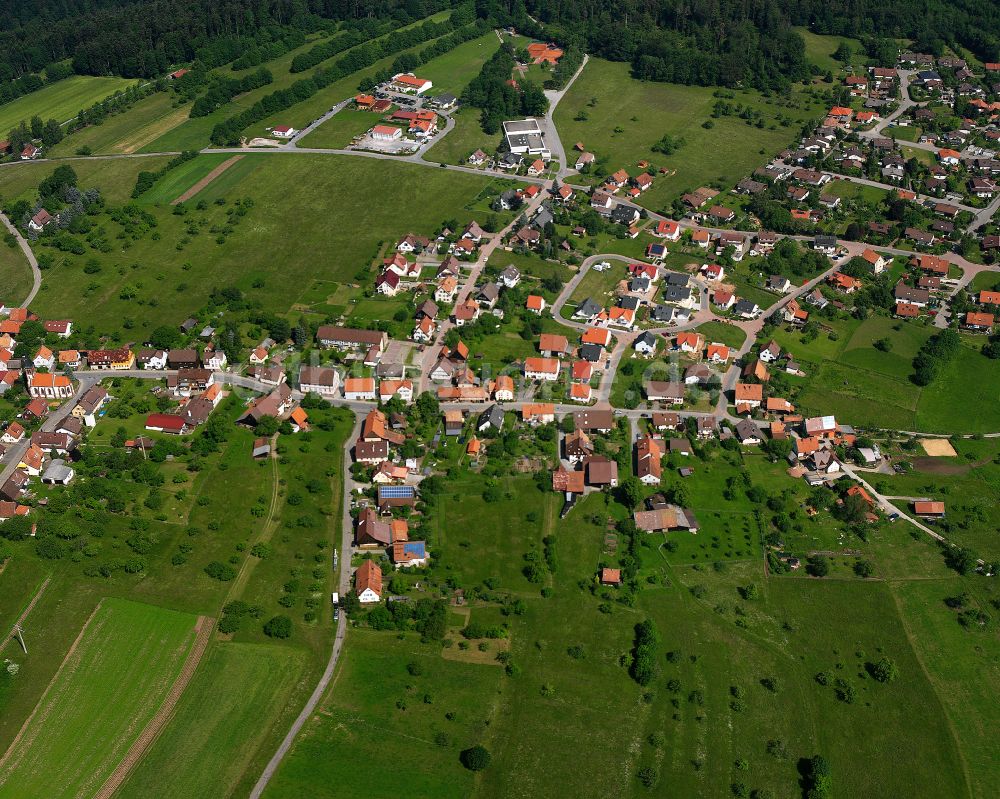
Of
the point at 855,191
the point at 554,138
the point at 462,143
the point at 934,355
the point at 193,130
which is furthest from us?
the point at 193,130

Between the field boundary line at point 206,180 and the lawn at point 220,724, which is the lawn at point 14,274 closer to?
the field boundary line at point 206,180

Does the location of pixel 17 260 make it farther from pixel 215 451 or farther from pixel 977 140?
pixel 977 140

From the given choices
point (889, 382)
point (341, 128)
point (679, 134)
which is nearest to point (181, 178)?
point (341, 128)

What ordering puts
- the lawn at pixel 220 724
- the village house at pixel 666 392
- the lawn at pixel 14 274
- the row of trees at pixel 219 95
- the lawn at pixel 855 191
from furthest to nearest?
the row of trees at pixel 219 95 → the lawn at pixel 855 191 → the lawn at pixel 14 274 → the village house at pixel 666 392 → the lawn at pixel 220 724

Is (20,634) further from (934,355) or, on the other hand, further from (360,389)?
(934,355)

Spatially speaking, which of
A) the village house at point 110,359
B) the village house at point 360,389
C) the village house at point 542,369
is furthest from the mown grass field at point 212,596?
the village house at point 542,369

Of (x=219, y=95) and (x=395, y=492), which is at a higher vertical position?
(x=219, y=95)
